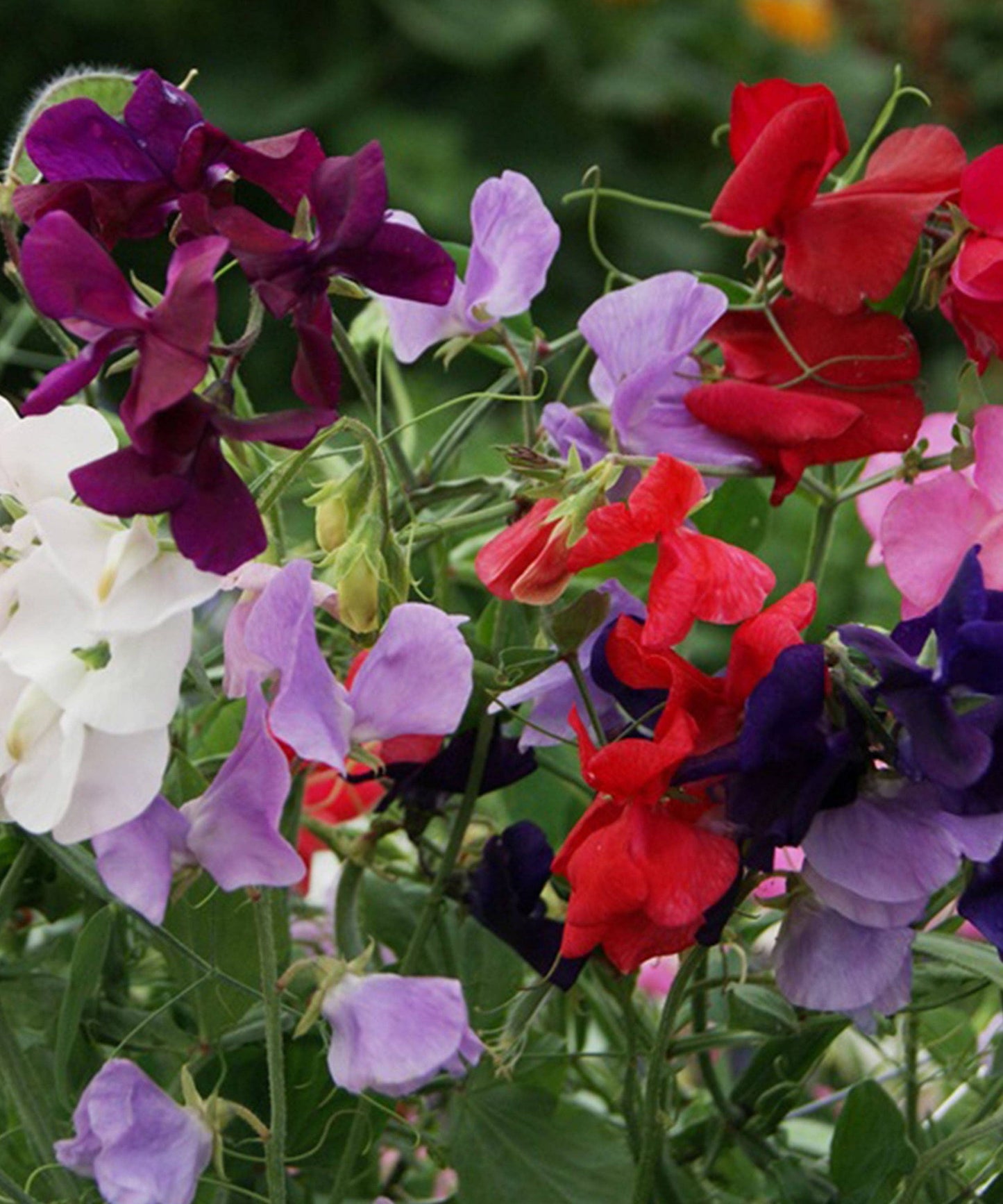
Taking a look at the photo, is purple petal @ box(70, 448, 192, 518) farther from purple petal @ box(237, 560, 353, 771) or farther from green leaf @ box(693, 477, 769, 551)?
green leaf @ box(693, 477, 769, 551)

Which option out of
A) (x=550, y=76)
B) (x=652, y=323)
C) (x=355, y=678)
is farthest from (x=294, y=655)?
(x=550, y=76)

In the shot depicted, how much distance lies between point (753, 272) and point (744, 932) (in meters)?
0.16

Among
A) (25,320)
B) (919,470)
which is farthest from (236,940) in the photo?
(25,320)

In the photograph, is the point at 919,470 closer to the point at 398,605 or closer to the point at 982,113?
the point at 398,605

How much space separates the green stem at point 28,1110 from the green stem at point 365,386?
14 centimetres

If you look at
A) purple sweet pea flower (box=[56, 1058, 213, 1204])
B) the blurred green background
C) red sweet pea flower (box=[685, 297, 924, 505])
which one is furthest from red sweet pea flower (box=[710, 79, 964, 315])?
the blurred green background

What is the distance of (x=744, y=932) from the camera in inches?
19.6

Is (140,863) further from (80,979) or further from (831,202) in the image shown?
(831,202)

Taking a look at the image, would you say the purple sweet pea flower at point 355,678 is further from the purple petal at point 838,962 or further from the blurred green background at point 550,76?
the blurred green background at point 550,76

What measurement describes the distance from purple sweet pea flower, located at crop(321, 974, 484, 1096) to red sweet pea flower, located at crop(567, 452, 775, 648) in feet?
0.24

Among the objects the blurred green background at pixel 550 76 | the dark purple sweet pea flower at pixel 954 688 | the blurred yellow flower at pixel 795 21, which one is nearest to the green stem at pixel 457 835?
the dark purple sweet pea flower at pixel 954 688

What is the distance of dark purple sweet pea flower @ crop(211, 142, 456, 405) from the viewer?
360mm

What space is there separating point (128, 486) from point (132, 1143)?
0.40 feet

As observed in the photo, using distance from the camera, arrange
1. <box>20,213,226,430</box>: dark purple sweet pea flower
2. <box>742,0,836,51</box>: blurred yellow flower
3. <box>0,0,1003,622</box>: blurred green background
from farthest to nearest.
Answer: <box>742,0,836,51</box>: blurred yellow flower, <box>0,0,1003,622</box>: blurred green background, <box>20,213,226,430</box>: dark purple sweet pea flower
